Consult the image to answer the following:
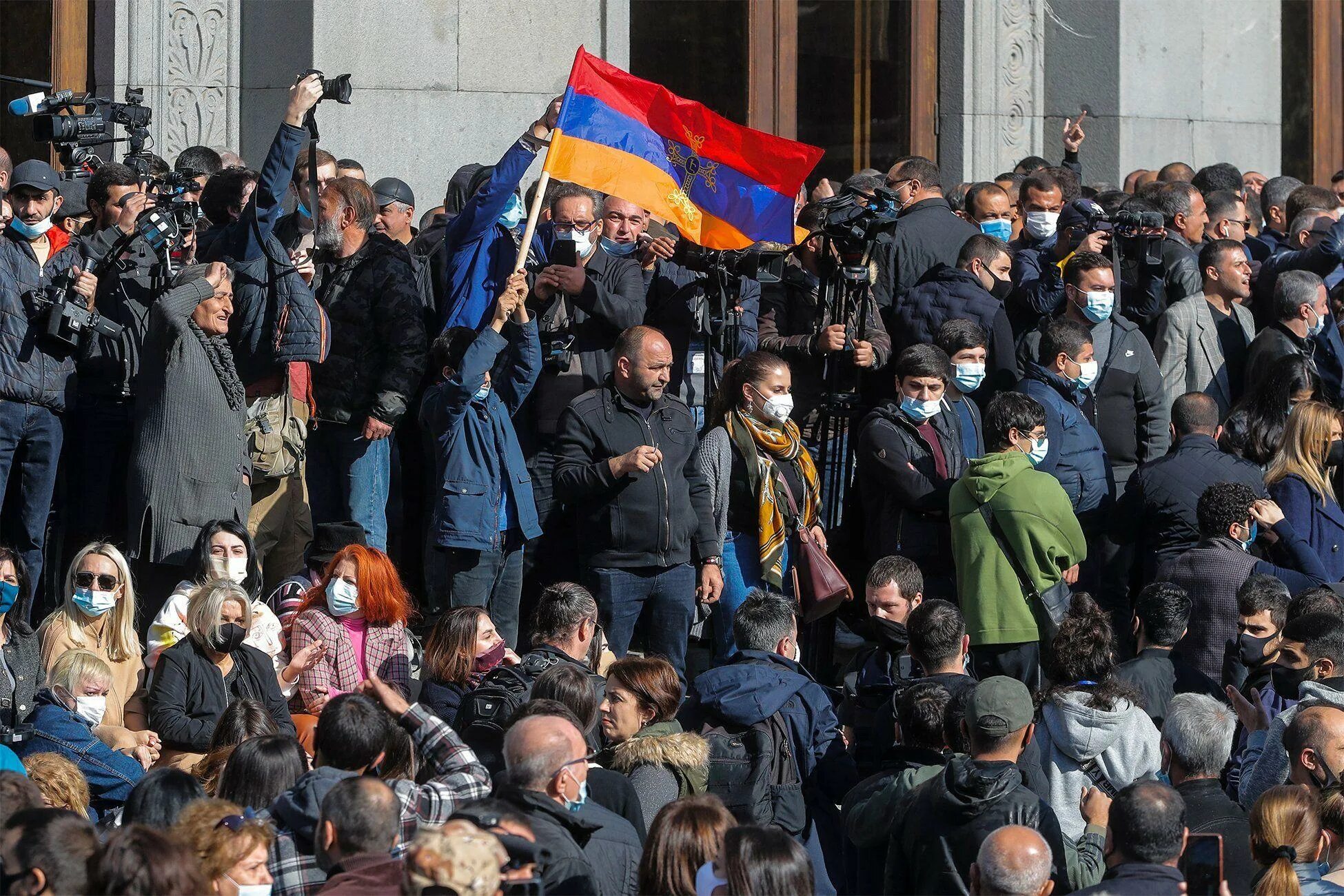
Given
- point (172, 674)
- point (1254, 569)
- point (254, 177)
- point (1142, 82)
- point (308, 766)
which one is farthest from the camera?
point (1142, 82)

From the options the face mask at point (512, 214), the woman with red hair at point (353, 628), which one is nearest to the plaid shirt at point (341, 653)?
the woman with red hair at point (353, 628)

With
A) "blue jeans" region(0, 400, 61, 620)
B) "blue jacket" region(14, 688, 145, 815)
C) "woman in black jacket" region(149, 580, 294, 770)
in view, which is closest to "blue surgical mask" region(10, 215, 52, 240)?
"blue jeans" region(0, 400, 61, 620)

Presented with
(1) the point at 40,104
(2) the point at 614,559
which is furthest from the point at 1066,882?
(1) the point at 40,104

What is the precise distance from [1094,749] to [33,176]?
5.56 meters

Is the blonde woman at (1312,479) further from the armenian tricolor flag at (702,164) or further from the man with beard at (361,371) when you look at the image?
the man with beard at (361,371)

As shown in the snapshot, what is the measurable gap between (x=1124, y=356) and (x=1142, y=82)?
6.60 metres

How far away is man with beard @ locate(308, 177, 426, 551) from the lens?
9.12 m

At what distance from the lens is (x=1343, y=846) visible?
5770mm

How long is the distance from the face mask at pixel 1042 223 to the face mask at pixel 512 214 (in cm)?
315

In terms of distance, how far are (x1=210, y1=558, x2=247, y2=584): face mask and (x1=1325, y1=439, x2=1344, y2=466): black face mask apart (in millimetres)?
4895

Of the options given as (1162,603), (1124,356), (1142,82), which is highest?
(1142,82)

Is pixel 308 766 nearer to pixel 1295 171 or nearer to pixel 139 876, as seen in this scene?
pixel 139 876

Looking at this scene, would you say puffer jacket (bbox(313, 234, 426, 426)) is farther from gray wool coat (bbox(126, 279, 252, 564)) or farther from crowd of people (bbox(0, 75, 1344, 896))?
gray wool coat (bbox(126, 279, 252, 564))

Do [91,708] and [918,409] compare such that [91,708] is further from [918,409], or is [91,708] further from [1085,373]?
[1085,373]
